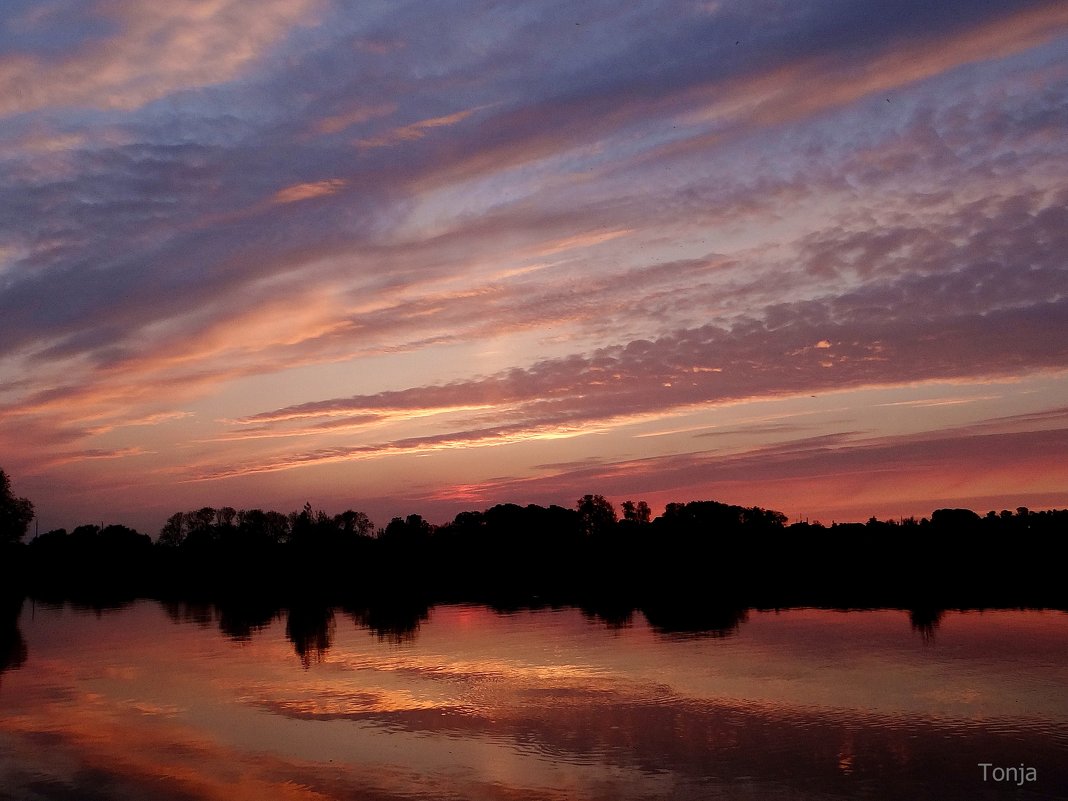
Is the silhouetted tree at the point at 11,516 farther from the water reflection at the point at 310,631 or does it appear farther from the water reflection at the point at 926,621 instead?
the water reflection at the point at 926,621

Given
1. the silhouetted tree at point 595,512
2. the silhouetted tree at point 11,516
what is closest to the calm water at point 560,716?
the silhouetted tree at point 11,516

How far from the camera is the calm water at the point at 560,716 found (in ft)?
72.0

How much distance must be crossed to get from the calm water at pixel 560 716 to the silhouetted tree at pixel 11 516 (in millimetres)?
91692

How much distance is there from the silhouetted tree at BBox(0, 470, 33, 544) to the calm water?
91692 mm

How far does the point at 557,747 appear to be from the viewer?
2475 cm

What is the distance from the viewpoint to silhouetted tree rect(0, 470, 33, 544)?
127 meters

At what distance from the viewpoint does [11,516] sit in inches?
5020

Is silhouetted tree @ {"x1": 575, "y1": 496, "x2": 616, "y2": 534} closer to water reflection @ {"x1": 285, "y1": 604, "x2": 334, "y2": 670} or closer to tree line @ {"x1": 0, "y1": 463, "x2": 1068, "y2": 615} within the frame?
tree line @ {"x1": 0, "y1": 463, "x2": 1068, "y2": 615}

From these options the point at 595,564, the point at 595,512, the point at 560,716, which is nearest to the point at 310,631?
the point at 560,716

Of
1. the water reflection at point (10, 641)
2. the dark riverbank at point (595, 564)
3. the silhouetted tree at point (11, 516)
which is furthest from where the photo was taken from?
the silhouetted tree at point (11, 516)

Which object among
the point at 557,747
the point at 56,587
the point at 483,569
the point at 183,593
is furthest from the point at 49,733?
the point at 56,587

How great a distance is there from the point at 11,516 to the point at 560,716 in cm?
12311

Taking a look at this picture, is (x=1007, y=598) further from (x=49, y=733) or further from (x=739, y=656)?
(x=49, y=733)

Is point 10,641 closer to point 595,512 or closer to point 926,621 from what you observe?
point 926,621
